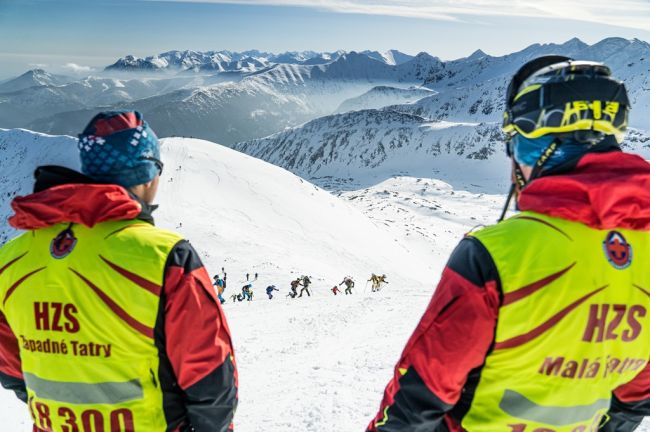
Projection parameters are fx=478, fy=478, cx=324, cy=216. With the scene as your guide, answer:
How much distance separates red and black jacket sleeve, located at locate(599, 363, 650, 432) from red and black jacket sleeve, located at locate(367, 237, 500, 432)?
94cm

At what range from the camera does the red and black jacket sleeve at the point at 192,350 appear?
264 centimetres

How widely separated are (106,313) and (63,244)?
1.48ft

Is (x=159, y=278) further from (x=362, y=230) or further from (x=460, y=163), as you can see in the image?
(x=460, y=163)

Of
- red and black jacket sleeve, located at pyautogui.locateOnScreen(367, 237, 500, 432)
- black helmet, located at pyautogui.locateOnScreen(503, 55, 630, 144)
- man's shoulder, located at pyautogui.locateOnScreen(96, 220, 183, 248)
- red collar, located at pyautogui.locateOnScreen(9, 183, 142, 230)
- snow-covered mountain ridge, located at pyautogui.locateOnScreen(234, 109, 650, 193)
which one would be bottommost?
snow-covered mountain ridge, located at pyautogui.locateOnScreen(234, 109, 650, 193)

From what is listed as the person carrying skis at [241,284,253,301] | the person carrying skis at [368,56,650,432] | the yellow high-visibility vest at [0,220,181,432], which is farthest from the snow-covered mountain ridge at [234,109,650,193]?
the yellow high-visibility vest at [0,220,181,432]

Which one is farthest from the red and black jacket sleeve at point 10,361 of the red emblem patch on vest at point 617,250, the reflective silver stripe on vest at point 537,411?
the red emblem patch on vest at point 617,250

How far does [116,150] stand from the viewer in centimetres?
298

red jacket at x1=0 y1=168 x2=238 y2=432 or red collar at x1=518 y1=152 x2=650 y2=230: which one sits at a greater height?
red collar at x1=518 y1=152 x2=650 y2=230

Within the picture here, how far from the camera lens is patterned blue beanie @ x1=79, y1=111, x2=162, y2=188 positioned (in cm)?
296

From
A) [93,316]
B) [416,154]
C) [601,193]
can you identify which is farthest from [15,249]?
[416,154]

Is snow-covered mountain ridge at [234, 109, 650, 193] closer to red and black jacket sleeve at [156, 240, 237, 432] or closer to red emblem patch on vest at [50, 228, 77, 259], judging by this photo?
red and black jacket sleeve at [156, 240, 237, 432]

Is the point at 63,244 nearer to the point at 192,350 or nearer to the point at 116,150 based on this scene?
the point at 116,150

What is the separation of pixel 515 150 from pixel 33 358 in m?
2.97

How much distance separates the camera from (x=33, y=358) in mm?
2756
